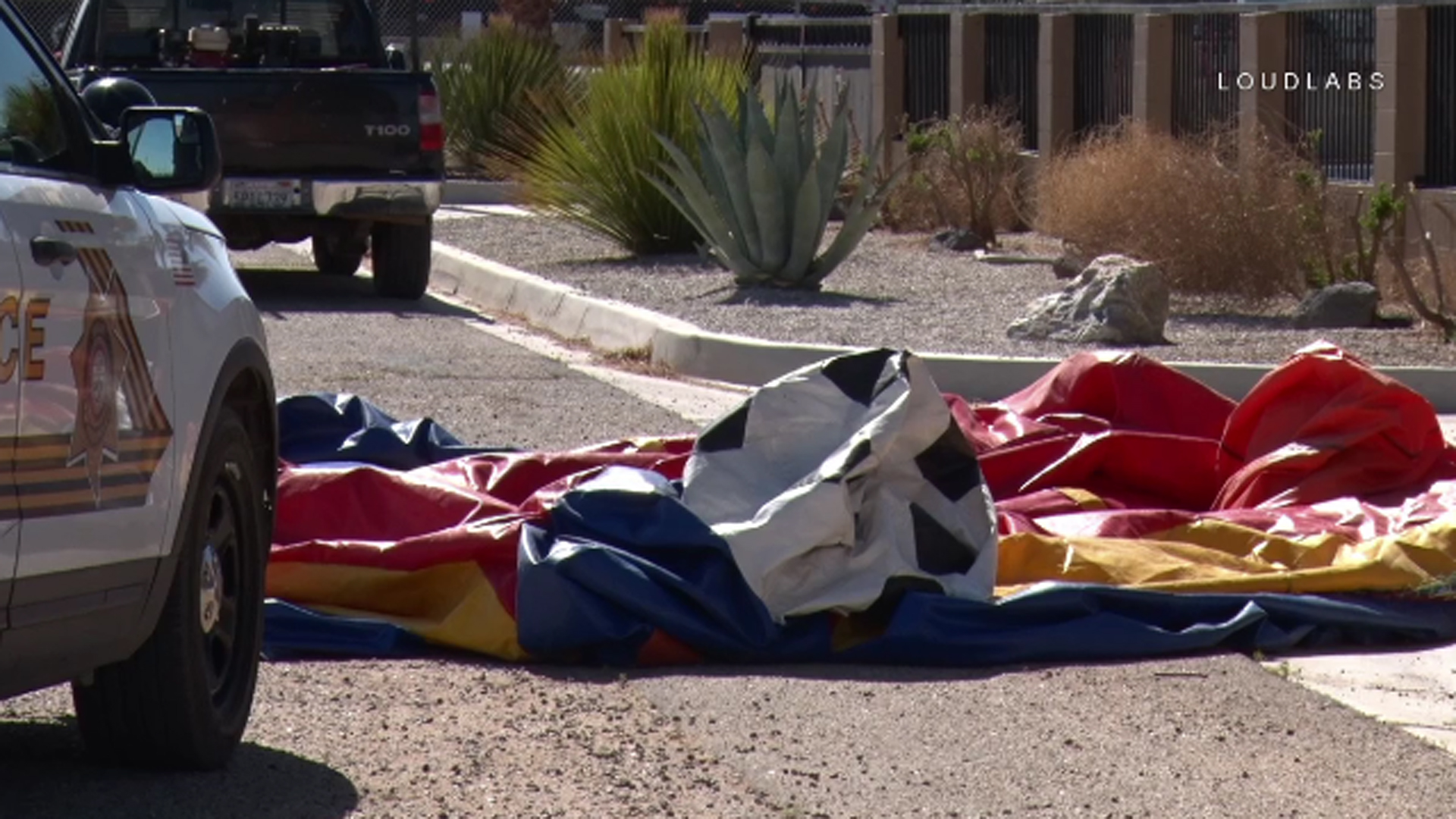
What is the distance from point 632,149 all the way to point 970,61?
27.1 feet

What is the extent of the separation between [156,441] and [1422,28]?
1553cm

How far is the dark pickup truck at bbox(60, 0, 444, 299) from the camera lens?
15141mm

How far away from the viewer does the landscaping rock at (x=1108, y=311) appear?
12.9 metres

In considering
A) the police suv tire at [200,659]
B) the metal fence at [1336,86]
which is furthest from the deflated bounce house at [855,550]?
the metal fence at [1336,86]

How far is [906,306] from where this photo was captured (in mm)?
14750

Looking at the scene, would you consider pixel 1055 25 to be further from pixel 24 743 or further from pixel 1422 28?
pixel 24 743

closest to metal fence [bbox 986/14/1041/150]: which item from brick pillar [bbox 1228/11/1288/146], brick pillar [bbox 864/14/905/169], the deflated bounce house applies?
brick pillar [bbox 864/14/905/169]

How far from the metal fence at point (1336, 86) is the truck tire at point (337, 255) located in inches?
289

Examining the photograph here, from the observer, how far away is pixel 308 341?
13.6 meters

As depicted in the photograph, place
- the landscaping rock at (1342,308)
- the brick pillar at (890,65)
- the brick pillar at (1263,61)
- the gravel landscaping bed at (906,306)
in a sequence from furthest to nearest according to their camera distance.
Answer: the brick pillar at (890,65)
the brick pillar at (1263,61)
the landscaping rock at (1342,308)
the gravel landscaping bed at (906,306)

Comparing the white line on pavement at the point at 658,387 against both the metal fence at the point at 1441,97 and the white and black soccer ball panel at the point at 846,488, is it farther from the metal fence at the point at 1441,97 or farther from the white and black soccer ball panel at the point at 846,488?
the metal fence at the point at 1441,97

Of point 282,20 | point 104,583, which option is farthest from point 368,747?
point 282,20

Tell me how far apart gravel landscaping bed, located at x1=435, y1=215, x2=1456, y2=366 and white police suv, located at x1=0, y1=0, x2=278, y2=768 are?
722cm

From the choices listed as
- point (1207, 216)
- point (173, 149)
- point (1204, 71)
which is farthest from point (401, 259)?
point (173, 149)
